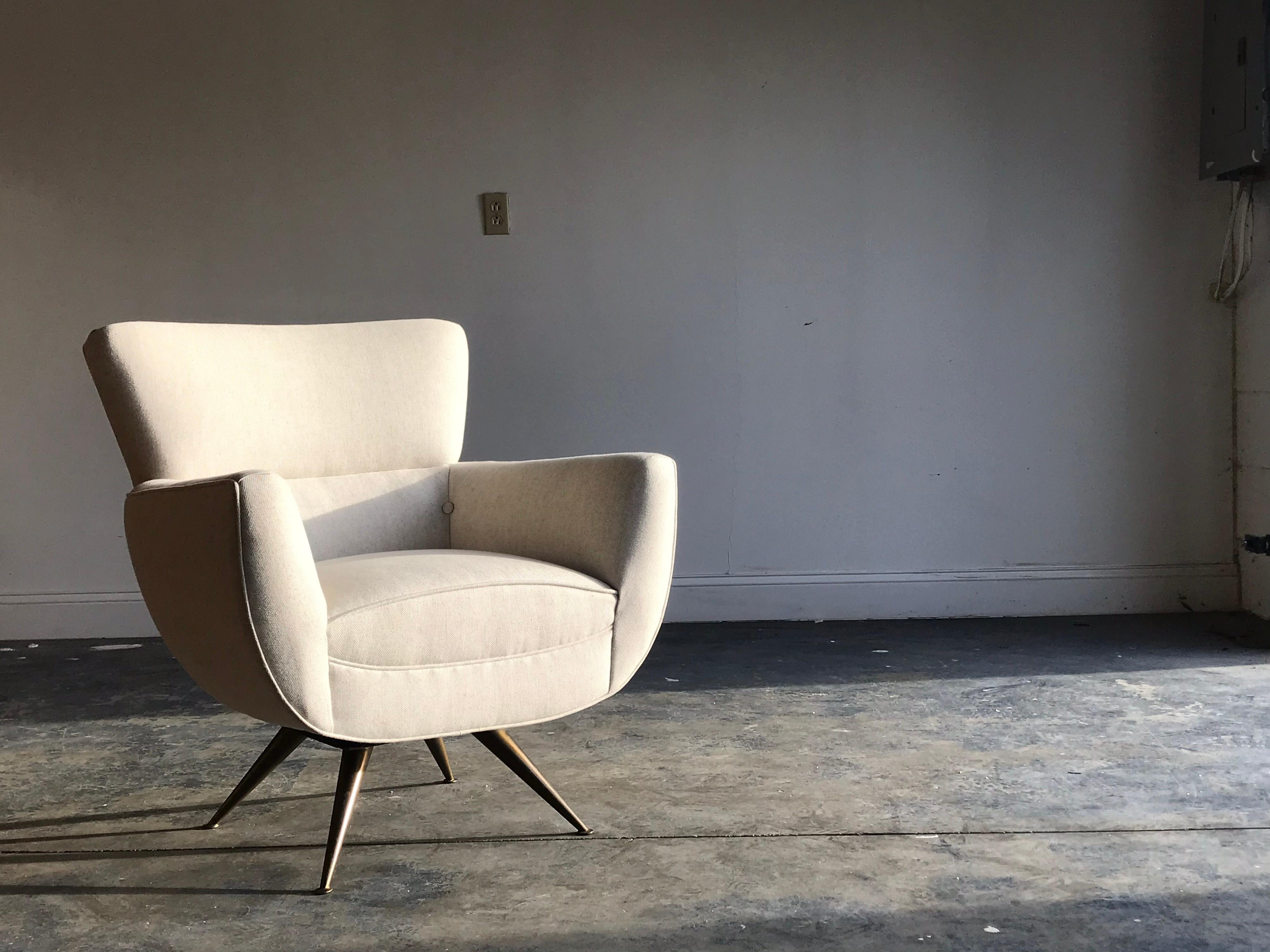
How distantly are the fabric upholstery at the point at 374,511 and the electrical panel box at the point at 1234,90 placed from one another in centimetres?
229

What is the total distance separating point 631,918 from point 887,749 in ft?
2.61

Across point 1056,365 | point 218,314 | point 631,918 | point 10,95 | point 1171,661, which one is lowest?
point 1171,661

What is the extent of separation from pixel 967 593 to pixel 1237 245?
125cm

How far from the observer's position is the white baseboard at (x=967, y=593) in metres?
3.21

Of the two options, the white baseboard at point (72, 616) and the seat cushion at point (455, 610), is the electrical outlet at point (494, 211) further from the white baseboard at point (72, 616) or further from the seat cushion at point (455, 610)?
the seat cushion at point (455, 610)

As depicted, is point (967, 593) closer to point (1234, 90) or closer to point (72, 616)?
point (1234, 90)

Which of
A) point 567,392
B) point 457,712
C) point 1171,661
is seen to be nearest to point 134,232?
point 567,392

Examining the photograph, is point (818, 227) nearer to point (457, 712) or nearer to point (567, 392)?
point (567, 392)

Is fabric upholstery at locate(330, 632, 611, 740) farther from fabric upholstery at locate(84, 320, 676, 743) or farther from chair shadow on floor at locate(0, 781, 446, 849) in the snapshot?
chair shadow on floor at locate(0, 781, 446, 849)

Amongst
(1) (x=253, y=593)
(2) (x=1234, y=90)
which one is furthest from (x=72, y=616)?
(2) (x=1234, y=90)

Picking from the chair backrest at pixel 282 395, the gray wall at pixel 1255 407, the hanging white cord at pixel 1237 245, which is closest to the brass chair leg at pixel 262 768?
the chair backrest at pixel 282 395

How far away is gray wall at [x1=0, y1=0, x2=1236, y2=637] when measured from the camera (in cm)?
311

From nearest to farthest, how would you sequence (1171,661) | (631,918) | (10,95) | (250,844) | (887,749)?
(631,918) < (250,844) < (887,749) < (1171,661) < (10,95)

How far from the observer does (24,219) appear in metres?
3.12
